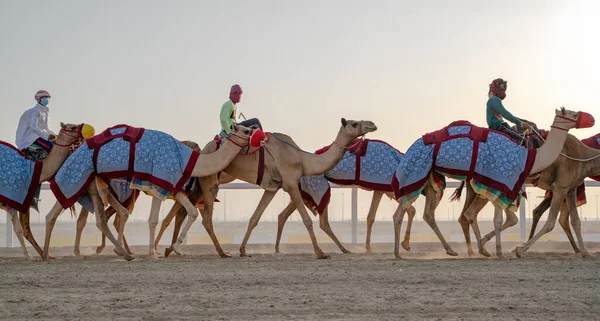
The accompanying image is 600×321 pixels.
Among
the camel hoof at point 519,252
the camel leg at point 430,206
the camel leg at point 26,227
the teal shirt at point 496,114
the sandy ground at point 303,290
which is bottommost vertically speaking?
the sandy ground at point 303,290

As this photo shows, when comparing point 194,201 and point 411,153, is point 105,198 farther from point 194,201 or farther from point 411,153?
point 411,153

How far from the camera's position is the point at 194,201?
15117mm

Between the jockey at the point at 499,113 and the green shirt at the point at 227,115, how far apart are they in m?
3.68

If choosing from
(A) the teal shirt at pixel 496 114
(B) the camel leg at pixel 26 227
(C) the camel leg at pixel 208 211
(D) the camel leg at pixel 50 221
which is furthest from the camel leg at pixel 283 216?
(B) the camel leg at pixel 26 227

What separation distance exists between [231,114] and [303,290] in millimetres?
6627

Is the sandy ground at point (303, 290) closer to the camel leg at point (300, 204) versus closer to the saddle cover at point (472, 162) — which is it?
the saddle cover at point (472, 162)

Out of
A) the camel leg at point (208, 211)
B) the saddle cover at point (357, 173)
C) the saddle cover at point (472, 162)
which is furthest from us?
the saddle cover at point (357, 173)

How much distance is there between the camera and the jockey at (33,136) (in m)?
14.5

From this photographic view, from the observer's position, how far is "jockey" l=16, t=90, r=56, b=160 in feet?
47.6

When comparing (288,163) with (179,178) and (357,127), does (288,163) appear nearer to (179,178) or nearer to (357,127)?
(357,127)

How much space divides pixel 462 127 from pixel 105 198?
4.91m

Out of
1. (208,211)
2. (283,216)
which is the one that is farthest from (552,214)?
(208,211)

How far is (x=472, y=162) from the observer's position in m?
13.1

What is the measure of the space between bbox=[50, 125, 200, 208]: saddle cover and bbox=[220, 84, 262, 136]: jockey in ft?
4.64
